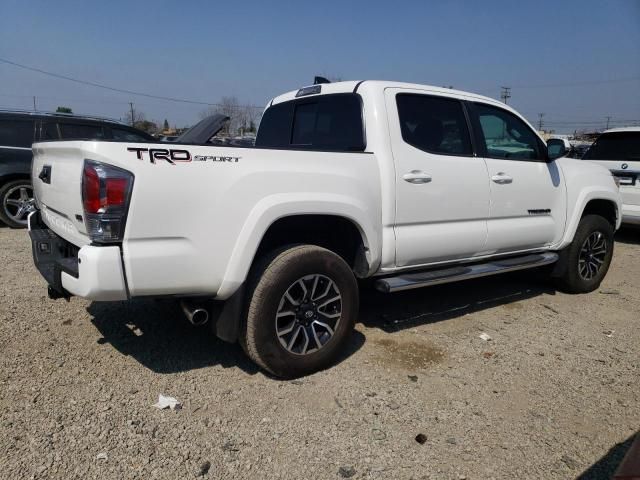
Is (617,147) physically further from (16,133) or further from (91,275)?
(16,133)

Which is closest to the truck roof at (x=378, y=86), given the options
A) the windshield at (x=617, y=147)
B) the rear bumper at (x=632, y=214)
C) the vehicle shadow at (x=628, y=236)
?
the rear bumper at (x=632, y=214)

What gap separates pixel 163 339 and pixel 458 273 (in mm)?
2379

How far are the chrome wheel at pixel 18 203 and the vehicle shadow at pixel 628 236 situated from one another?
9944 mm

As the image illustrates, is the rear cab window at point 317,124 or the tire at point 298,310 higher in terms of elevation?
the rear cab window at point 317,124

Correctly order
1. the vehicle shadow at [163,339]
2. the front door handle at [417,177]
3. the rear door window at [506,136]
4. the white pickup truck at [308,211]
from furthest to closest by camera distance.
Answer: the rear door window at [506,136]
the front door handle at [417,177]
the vehicle shadow at [163,339]
the white pickup truck at [308,211]

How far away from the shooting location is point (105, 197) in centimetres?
252

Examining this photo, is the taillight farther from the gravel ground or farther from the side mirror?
the side mirror

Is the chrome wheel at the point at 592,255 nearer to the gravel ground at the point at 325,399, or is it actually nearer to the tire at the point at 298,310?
the gravel ground at the point at 325,399

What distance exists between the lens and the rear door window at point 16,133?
24.7ft

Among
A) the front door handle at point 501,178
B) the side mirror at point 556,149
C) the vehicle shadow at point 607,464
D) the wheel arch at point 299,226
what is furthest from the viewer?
the side mirror at point 556,149

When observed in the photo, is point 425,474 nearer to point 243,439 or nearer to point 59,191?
point 243,439

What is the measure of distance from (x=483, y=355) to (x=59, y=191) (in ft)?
10.4

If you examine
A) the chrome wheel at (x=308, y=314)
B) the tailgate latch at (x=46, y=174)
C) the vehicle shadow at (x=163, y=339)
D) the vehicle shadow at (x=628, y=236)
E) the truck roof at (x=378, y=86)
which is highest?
the truck roof at (x=378, y=86)

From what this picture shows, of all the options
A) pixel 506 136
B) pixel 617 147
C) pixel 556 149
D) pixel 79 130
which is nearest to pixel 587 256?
pixel 556 149
